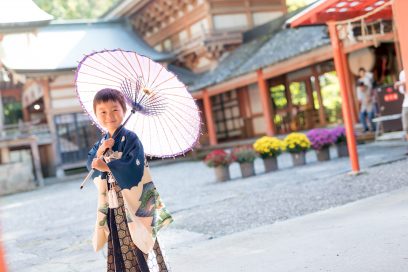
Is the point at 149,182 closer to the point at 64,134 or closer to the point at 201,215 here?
the point at 201,215

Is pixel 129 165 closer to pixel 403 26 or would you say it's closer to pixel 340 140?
pixel 403 26

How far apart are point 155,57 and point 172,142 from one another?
1772 cm

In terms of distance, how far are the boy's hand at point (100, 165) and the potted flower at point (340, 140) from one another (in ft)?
26.9

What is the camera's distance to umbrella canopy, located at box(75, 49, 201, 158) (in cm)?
319

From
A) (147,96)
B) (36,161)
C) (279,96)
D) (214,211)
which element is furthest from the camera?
(279,96)

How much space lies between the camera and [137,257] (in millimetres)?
2865

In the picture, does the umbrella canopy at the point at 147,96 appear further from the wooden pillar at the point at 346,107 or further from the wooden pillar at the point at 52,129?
the wooden pillar at the point at 52,129

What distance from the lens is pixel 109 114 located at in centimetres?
287

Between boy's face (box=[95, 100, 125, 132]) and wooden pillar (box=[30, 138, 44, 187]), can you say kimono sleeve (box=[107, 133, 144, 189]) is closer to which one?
boy's face (box=[95, 100, 125, 132])

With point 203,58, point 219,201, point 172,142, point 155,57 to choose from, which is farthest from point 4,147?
A: point 172,142

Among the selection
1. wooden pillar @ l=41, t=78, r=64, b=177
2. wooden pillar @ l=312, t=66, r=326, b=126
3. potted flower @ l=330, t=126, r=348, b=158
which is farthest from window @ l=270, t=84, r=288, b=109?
wooden pillar @ l=41, t=78, r=64, b=177

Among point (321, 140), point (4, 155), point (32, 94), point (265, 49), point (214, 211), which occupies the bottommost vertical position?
point (214, 211)

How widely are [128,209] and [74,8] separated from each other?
33.3 m

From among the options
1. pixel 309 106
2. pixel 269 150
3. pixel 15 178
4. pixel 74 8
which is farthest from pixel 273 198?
pixel 74 8
